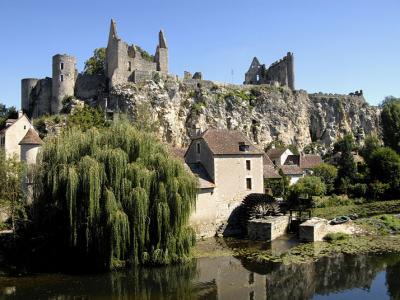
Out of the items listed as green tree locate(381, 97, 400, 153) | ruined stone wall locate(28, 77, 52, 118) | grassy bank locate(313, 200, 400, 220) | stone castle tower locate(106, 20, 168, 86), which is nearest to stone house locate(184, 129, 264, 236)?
grassy bank locate(313, 200, 400, 220)

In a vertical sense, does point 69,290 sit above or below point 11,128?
below

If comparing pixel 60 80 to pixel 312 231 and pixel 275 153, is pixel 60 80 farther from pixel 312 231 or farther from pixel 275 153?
pixel 312 231

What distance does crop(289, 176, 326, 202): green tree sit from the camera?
3753cm

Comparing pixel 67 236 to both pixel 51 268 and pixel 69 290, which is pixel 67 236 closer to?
pixel 51 268

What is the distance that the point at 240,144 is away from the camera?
103 feet

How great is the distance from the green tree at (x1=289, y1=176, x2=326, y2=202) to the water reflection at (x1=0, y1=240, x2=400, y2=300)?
15.6 m

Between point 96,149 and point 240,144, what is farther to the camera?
point 240,144

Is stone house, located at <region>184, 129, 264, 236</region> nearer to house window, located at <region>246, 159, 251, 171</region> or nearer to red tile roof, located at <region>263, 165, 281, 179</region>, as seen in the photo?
house window, located at <region>246, 159, 251, 171</region>

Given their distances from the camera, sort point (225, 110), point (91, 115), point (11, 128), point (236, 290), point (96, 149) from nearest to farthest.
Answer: point (236, 290)
point (96, 149)
point (11, 128)
point (91, 115)
point (225, 110)

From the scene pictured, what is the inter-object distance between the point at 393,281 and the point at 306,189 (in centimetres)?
1897

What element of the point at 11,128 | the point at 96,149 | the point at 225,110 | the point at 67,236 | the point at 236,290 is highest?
the point at 225,110

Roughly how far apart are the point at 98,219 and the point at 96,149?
11.8 feet

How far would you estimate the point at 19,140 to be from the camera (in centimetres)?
3538

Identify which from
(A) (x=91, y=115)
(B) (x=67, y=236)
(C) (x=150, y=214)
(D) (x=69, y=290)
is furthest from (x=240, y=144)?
(A) (x=91, y=115)
